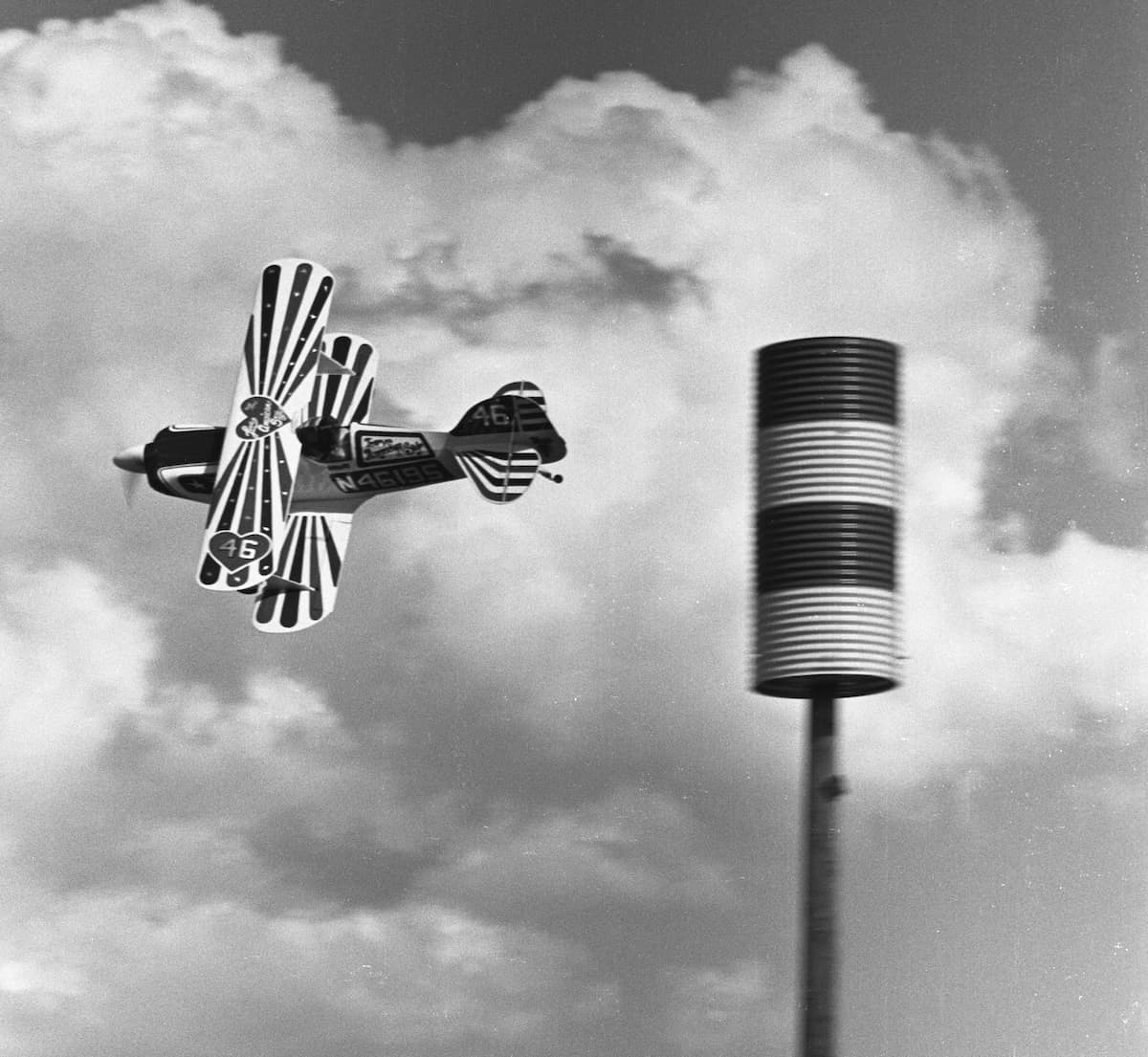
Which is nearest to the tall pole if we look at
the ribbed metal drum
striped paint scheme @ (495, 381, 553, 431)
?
the ribbed metal drum

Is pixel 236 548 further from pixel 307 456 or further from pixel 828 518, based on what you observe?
pixel 828 518

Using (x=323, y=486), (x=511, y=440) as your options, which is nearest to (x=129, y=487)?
(x=323, y=486)

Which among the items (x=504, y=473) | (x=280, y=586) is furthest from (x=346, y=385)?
(x=504, y=473)

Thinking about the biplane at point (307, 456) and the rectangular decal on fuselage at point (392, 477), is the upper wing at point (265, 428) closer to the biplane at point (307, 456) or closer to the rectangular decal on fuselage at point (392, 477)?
the biplane at point (307, 456)

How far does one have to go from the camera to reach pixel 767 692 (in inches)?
1339

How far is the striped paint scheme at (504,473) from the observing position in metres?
41.1

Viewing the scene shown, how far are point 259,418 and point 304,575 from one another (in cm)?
285

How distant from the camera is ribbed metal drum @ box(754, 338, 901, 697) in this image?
33.3 m

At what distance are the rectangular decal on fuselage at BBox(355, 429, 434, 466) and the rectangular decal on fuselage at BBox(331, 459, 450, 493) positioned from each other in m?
0.16

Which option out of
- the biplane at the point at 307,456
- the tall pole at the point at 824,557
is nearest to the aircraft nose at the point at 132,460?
the biplane at the point at 307,456

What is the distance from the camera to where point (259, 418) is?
4203 cm

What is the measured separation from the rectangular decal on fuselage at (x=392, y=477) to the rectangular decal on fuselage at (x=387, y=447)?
0.16m

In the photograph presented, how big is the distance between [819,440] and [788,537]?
138 cm

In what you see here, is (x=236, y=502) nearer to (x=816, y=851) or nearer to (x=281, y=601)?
(x=281, y=601)
